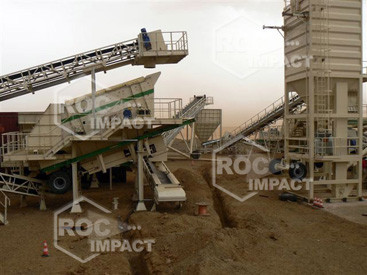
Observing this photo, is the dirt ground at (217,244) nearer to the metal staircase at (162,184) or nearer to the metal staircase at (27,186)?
the metal staircase at (162,184)

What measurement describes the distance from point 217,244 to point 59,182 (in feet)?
30.2

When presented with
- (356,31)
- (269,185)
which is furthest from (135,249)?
(356,31)

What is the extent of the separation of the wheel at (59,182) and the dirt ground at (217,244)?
1.00 meters

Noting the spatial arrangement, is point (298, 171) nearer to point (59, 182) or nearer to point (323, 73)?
point (323, 73)

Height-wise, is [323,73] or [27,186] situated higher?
[323,73]

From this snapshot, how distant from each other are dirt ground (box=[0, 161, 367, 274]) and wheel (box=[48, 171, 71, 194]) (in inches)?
39.3

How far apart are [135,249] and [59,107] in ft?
25.3

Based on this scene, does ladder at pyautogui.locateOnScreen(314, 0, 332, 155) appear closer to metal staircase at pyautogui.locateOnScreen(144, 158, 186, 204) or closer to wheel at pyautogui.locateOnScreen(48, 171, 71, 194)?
metal staircase at pyautogui.locateOnScreen(144, 158, 186, 204)

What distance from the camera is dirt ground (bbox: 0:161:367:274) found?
33.3 feet

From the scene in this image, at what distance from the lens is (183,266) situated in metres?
10.0

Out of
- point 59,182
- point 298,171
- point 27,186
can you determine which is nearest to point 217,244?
point 298,171

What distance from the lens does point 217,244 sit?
1073cm

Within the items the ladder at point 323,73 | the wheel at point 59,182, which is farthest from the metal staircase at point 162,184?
the ladder at point 323,73

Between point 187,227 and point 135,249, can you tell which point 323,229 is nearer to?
point 187,227
